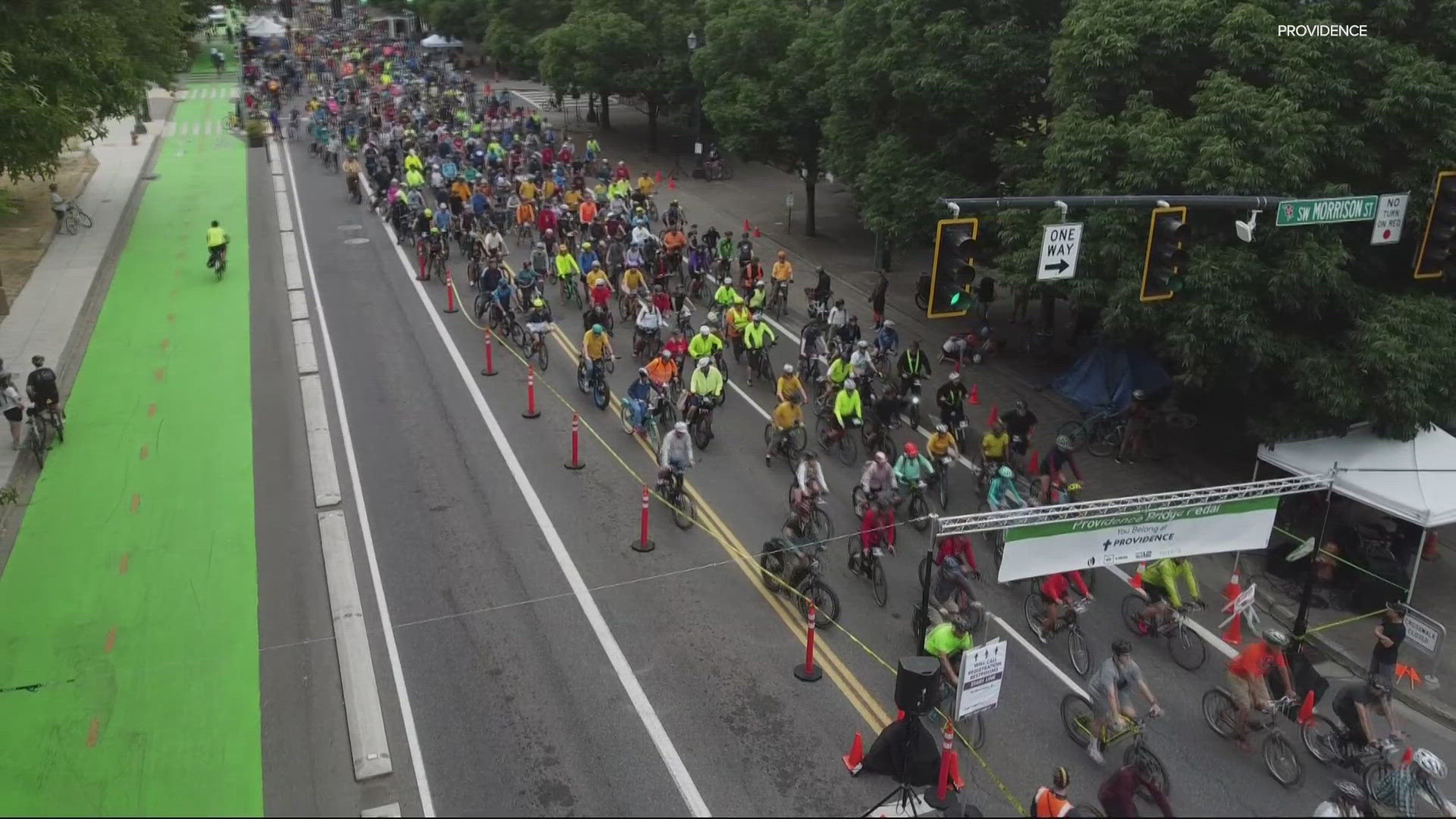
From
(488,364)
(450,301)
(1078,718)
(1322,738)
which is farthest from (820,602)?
(450,301)

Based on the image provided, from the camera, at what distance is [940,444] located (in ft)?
59.0

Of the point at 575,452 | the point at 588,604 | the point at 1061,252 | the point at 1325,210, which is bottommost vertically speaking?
the point at 588,604

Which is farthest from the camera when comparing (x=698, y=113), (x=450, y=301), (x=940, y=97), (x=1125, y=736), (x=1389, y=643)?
(x=698, y=113)

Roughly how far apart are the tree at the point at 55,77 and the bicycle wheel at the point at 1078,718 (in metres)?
17.6

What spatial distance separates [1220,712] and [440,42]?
250ft

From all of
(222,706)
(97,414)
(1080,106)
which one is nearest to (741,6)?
(1080,106)

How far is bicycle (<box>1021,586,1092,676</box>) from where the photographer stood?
13781 millimetres

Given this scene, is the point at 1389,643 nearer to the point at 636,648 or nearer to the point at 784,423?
the point at 636,648

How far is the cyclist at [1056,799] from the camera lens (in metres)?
10.2

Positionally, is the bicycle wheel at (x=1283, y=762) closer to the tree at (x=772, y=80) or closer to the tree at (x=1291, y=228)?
the tree at (x=1291, y=228)

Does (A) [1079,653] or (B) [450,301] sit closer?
(A) [1079,653]

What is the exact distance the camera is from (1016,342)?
27.0 metres

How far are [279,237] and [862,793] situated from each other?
29.7m

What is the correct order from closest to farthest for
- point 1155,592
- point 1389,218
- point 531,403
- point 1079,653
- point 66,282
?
point 1079,653
point 1155,592
point 1389,218
point 531,403
point 66,282
